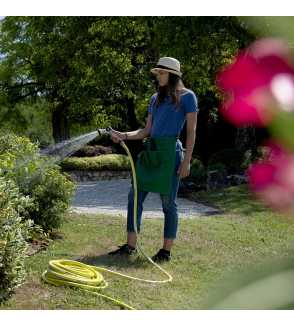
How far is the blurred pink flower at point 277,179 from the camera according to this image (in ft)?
0.71

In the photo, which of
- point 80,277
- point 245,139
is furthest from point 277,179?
point 245,139

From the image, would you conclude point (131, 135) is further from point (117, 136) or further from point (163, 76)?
point (163, 76)

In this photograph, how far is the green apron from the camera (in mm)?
3613

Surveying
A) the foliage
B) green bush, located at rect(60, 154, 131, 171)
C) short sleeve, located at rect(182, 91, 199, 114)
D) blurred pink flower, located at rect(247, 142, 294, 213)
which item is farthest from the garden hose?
green bush, located at rect(60, 154, 131, 171)

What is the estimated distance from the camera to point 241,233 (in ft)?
17.0

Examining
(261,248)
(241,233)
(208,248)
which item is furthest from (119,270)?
(241,233)

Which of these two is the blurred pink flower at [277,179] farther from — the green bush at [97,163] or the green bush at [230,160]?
the green bush at [97,163]

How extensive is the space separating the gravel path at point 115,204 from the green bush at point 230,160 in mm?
1589

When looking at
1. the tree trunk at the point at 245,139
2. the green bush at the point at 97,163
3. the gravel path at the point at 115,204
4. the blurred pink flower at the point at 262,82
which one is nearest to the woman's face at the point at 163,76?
the gravel path at the point at 115,204

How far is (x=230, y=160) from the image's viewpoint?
10.1 metres

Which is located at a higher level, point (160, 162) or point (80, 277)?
point (160, 162)

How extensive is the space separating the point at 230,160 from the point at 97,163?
3.32 meters

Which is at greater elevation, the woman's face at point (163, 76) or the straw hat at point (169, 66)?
the straw hat at point (169, 66)

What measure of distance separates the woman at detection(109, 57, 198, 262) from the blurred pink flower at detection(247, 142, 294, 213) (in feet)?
10.6
